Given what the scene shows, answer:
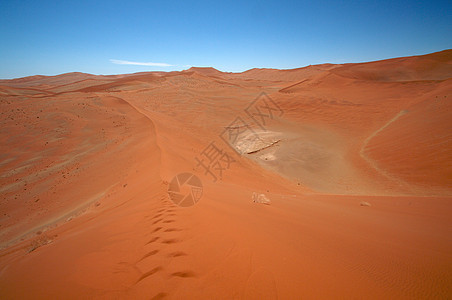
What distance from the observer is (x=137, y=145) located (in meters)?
9.33

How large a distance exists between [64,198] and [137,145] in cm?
354

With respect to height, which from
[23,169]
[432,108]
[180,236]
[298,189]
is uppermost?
[432,108]

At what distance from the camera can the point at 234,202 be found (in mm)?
4055

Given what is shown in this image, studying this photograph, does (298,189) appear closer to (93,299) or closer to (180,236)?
(180,236)

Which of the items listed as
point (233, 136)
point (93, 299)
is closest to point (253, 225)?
point (93, 299)

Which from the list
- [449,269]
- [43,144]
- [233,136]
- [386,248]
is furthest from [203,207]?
[43,144]

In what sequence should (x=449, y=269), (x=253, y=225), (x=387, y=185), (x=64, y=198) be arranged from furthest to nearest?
(x=387, y=185)
(x=64, y=198)
(x=253, y=225)
(x=449, y=269)

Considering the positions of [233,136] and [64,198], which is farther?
[233,136]

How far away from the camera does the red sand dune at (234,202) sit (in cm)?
184

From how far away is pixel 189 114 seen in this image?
685 inches

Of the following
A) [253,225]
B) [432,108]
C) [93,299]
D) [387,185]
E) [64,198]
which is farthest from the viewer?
[432,108]

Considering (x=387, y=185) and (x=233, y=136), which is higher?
(x=233, y=136)

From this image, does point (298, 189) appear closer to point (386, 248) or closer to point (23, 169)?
point (386, 248)

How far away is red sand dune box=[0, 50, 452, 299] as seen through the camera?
6.04 ft
